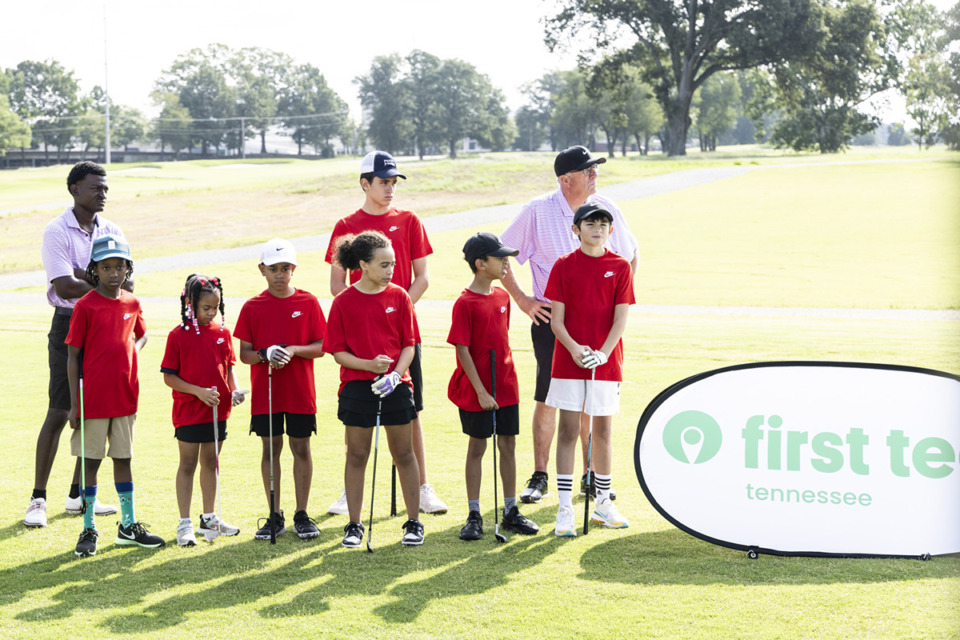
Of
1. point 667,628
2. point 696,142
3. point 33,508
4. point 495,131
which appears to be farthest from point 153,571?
point 696,142

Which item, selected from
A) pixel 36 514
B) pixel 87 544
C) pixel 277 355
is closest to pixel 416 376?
pixel 277 355

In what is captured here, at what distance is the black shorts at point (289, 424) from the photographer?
16.1 ft

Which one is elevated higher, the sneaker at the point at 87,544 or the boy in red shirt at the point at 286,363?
the boy in red shirt at the point at 286,363

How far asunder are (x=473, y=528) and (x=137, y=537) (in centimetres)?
165

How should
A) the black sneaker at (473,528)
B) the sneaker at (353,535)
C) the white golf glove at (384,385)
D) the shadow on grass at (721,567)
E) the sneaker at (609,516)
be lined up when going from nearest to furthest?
the shadow on grass at (721,567)
the white golf glove at (384,385)
the sneaker at (353,535)
the black sneaker at (473,528)
the sneaker at (609,516)

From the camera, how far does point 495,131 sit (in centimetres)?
10550

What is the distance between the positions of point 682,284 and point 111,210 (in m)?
26.3

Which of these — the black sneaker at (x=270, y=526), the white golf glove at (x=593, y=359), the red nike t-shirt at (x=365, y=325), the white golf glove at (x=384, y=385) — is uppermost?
the red nike t-shirt at (x=365, y=325)

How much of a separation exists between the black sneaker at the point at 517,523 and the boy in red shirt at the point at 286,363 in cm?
97

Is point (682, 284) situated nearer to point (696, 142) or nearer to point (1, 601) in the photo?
point (1, 601)

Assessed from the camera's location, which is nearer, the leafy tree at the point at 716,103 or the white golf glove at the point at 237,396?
the white golf glove at the point at 237,396

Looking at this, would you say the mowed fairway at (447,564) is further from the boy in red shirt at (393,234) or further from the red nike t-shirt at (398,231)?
the red nike t-shirt at (398,231)

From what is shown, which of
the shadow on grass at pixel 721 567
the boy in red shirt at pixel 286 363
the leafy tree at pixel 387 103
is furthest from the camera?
the leafy tree at pixel 387 103

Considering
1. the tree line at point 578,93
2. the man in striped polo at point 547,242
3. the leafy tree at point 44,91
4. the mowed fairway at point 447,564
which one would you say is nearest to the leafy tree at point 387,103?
the tree line at point 578,93
